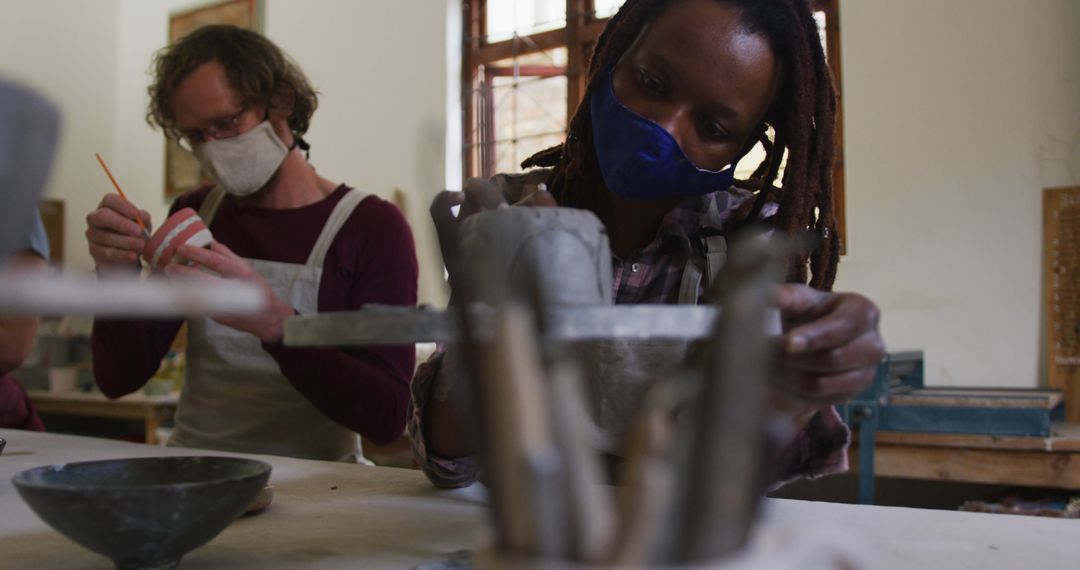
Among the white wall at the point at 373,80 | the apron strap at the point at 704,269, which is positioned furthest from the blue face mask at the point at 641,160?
the white wall at the point at 373,80

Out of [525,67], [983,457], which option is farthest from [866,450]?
[525,67]

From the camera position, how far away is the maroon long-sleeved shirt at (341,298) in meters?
1.42

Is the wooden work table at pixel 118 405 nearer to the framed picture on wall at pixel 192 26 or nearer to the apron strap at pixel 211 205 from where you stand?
the framed picture on wall at pixel 192 26

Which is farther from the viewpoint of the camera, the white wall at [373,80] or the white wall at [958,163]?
the white wall at [373,80]

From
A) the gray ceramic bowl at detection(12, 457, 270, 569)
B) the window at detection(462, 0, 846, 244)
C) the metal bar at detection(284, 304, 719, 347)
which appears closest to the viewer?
the metal bar at detection(284, 304, 719, 347)

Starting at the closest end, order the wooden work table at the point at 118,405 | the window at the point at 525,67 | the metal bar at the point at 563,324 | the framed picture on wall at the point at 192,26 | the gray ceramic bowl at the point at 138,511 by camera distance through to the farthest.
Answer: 1. the metal bar at the point at 563,324
2. the gray ceramic bowl at the point at 138,511
3. the wooden work table at the point at 118,405
4. the window at the point at 525,67
5. the framed picture on wall at the point at 192,26

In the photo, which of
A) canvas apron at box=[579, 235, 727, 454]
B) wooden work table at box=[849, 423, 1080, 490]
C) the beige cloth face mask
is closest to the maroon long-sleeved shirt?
the beige cloth face mask

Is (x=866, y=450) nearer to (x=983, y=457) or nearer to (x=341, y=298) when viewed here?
(x=983, y=457)

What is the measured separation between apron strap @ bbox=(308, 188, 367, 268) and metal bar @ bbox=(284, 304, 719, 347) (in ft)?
3.52

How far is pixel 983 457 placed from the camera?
2.12 meters

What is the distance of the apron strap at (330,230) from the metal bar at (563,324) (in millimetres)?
1074

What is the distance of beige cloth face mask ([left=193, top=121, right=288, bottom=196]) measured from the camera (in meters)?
1.53

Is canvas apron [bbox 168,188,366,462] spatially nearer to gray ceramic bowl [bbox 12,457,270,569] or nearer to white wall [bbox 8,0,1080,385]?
white wall [bbox 8,0,1080,385]

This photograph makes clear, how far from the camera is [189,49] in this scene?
1.60 m
